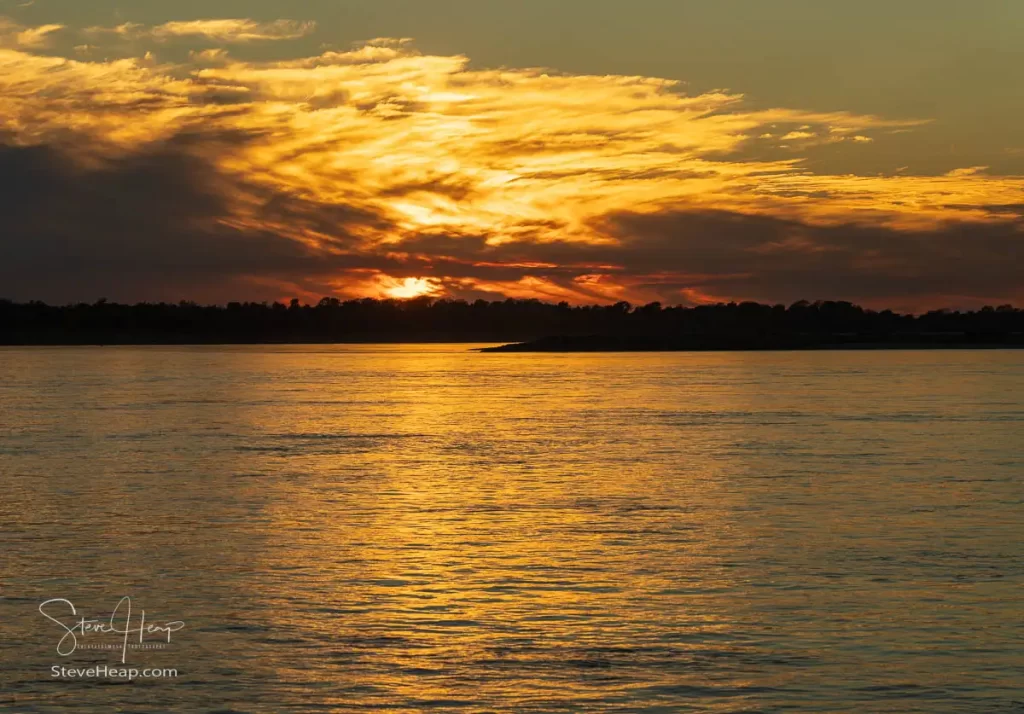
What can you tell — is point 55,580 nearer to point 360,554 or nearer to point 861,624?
point 360,554

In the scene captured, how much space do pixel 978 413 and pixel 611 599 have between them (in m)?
49.3

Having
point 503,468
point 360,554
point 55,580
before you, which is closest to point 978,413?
point 503,468

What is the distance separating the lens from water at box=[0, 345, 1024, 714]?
48.0ft

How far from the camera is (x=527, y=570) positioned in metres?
21.2

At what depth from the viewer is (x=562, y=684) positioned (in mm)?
14523

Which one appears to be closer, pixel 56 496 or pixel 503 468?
pixel 56 496

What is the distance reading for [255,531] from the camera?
2583cm

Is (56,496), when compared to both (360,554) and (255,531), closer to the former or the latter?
(255,531)

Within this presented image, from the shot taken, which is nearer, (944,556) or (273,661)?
(273,661)

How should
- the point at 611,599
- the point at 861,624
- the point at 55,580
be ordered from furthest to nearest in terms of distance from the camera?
the point at 55,580, the point at 611,599, the point at 861,624

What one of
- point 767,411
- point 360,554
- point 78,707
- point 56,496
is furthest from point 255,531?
point 767,411

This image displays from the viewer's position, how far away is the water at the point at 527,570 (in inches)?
576

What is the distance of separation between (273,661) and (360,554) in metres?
7.21

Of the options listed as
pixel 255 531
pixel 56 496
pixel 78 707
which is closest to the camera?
pixel 78 707
